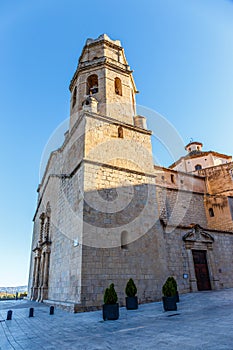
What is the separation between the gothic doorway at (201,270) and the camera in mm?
11664

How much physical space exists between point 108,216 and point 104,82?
7.78 meters

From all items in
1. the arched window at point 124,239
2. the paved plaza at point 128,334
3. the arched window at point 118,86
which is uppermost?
the arched window at point 118,86

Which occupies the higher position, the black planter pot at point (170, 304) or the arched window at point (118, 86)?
the arched window at point (118, 86)

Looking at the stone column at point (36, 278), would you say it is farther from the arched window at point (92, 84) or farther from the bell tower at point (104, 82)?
the arched window at point (92, 84)

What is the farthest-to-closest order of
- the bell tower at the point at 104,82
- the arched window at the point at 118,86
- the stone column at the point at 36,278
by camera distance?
the stone column at the point at 36,278
the arched window at the point at 118,86
the bell tower at the point at 104,82

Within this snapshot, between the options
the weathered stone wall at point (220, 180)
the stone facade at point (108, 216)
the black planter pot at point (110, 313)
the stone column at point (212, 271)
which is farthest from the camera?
the weathered stone wall at point (220, 180)

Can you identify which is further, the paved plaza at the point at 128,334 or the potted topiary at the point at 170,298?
the potted topiary at the point at 170,298

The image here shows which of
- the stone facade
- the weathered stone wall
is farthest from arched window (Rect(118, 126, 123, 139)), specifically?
the weathered stone wall

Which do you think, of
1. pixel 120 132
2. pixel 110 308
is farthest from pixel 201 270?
pixel 120 132

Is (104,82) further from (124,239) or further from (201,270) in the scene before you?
(201,270)

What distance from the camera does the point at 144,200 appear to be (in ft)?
36.3

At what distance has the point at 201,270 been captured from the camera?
12.0 m

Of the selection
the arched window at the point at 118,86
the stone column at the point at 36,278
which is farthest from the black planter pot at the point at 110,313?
the arched window at the point at 118,86

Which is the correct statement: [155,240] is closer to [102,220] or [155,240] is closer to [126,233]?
[126,233]
